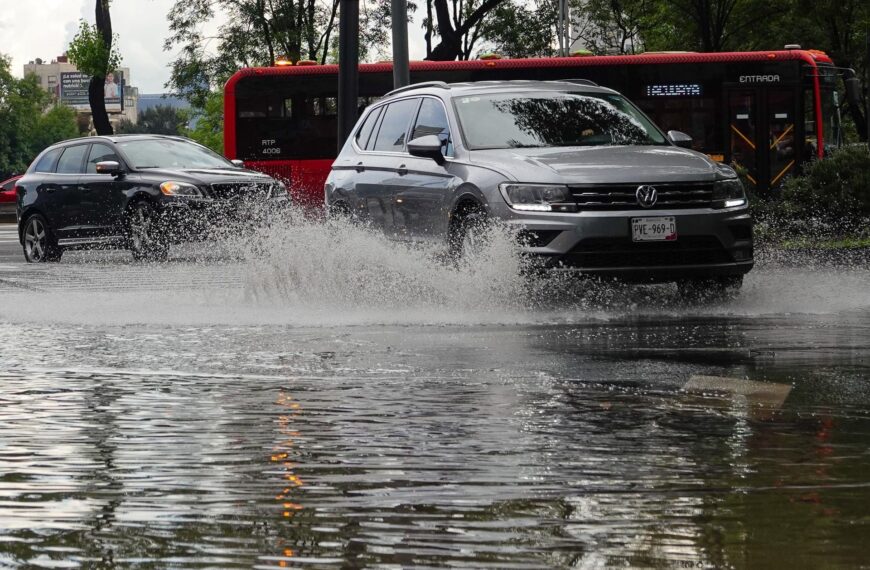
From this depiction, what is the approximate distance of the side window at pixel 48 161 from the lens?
23.2 metres

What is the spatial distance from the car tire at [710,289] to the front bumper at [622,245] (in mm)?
382

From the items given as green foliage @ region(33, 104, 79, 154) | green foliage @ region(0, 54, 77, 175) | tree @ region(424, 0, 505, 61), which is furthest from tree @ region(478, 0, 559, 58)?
green foliage @ region(33, 104, 79, 154)

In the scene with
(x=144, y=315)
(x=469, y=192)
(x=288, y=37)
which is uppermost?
(x=288, y=37)

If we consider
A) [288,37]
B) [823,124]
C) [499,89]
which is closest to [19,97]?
[288,37]

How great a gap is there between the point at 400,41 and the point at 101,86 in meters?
27.9

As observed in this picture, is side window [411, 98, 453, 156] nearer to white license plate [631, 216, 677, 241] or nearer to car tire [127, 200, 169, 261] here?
white license plate [631, 216, 677, 241]

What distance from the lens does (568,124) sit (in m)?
12.6

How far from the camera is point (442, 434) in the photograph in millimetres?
5789

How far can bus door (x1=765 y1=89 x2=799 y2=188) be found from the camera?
2983 centimetres

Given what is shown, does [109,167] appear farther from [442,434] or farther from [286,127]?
[442,434]

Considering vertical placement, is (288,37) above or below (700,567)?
above

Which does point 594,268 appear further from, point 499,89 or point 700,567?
point 700,567

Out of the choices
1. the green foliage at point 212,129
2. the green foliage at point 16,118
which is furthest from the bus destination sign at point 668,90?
the green foliage at point 16,118

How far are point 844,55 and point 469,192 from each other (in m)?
39.4
